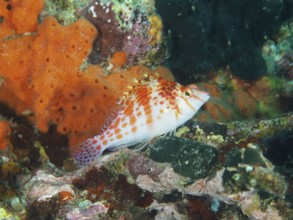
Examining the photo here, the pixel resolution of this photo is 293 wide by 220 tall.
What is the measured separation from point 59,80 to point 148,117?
1.68 metres

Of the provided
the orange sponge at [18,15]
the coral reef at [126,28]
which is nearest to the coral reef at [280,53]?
the coral reef at [126,28]

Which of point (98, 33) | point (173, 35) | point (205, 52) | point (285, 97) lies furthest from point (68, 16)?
point (285, 97)

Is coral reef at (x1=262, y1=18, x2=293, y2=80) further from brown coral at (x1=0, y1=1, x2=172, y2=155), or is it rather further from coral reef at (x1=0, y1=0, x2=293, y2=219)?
brown coral at (x1=0, y1=1, x2=172, y2=155)

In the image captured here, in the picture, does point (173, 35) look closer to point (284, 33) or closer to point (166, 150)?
point (166, 150)

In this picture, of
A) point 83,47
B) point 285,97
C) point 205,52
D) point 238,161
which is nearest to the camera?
point 238,161

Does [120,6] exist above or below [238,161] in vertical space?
above

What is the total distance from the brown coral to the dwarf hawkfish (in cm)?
96

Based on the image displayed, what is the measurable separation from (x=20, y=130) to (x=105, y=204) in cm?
194

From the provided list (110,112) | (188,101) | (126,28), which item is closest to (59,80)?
(110,112)

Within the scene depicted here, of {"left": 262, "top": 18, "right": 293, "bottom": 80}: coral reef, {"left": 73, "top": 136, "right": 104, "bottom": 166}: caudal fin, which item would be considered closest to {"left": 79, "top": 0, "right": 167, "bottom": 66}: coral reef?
{"left": 73, "top": 136, "right": 104, "bottom": 166}: caudal fin

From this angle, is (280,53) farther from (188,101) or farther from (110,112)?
(110,112)

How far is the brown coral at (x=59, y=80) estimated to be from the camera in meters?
4.93

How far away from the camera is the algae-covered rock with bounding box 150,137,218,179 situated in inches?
127

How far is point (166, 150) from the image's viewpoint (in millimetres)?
3430
